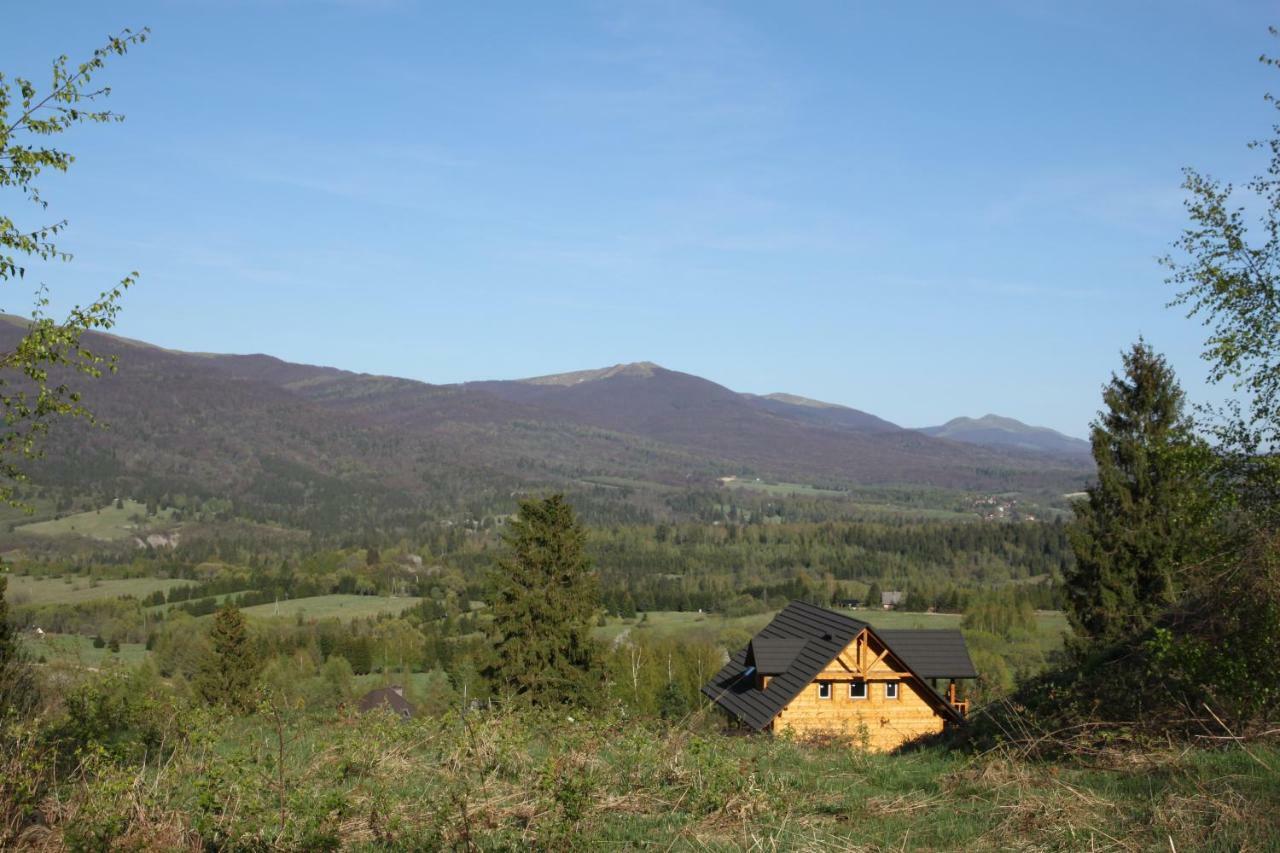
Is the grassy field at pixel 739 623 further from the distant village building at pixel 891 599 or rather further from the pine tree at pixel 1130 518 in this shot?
the pine tree at pixel 1130 518

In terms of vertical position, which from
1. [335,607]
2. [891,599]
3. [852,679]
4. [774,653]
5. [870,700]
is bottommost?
[335,607]

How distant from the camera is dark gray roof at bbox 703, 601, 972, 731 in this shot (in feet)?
80.0

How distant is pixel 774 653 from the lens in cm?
2561

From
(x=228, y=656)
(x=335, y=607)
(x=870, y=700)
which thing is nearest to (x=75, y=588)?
(x=335, y=607)

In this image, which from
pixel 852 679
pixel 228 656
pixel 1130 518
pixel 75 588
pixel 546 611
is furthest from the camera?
pixel 75 588

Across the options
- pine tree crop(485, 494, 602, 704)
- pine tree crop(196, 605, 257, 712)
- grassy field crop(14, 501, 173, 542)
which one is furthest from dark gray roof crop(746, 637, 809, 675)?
grassy field crop(14, 501, 173, 542)

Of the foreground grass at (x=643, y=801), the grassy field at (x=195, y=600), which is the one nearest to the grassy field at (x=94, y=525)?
the grassy field at (x=195, y=600)

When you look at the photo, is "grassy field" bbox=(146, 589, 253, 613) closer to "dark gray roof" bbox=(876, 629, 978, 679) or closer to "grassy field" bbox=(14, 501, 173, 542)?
"grassy field" bbox=(14, 501, 173, 542)

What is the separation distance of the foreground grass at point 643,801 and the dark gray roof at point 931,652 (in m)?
17.0

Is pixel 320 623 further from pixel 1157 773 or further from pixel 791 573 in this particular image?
pixel 1157 773

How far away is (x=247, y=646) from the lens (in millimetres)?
34531

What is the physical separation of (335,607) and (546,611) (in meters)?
95.5

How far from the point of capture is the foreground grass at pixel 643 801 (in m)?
6.00

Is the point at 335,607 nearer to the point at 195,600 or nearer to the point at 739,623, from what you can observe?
the point at 195,600
